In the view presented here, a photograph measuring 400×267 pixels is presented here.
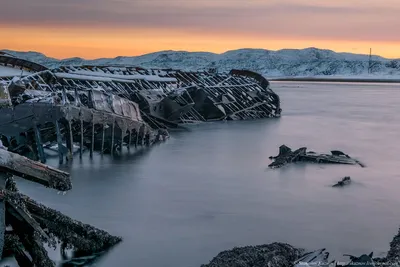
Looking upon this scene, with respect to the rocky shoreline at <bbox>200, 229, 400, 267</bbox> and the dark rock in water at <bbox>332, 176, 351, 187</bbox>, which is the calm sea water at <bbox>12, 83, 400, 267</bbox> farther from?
the rocky shoreline at <bbox>200, 229, 400, 267</bbox>

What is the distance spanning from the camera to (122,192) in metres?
15.7

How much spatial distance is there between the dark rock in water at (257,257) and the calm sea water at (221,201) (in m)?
1.21

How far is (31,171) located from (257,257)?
351cm

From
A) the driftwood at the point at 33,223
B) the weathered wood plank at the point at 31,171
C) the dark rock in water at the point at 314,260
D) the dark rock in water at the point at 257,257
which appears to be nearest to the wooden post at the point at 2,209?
the driftwood at the point at 33,223

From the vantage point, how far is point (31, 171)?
20.9ft

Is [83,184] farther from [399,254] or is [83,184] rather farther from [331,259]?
[399,254]

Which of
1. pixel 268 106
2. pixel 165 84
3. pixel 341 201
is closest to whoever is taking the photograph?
pixel 341 201

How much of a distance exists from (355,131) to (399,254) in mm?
25954

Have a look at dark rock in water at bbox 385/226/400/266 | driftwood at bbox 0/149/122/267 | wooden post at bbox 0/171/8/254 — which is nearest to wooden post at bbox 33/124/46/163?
driftwood at bbox 0/149/122/267

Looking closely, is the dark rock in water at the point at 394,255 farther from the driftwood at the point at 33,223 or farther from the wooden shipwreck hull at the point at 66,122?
the wooden shipwreck hull at the point at 66,122

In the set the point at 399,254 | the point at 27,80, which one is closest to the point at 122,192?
the point at 399,254

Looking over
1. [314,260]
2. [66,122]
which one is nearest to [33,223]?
[314,260]

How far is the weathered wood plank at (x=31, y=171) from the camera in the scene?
6277 mm

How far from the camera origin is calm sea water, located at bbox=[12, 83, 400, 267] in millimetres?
11086
